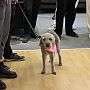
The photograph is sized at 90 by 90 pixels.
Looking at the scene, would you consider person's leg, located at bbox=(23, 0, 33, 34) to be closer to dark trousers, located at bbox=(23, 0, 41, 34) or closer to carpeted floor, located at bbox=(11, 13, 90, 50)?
dark trousers, located at bbox=(23, 0, 41, 34)

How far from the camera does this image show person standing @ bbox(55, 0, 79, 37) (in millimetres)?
4207

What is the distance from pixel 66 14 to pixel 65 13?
0.02 meters

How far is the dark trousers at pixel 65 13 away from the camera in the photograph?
166 inches

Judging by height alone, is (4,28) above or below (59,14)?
above

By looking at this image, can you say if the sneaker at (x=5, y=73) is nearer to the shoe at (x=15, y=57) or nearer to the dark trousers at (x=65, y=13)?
the shoe at (x=15, y=57)

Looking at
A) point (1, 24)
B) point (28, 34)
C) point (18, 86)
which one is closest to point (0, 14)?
point (1, 24)

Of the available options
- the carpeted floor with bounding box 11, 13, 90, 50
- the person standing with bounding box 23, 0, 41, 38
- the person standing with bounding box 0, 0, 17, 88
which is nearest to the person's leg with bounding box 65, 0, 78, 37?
the carpeted floor with bounding box 11, 13, 90, 50

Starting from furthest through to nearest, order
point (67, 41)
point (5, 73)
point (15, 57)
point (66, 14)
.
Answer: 1. point (66, 14)
2. point (67, 41)
3. point (15, 57)
4. point (5, 73)

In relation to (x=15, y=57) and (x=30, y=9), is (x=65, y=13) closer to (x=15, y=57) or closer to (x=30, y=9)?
(x=30, y=9)

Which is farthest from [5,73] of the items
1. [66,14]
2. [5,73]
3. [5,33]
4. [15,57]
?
[66,14]

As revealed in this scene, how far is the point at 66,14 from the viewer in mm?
4430

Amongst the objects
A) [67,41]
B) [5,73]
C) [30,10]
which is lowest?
[67,41]

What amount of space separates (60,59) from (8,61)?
58 centimetres

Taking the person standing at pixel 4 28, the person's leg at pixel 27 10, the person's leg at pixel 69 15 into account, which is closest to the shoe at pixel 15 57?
the person standing at pixel 4 28
